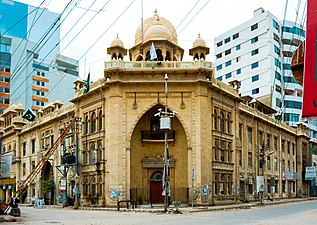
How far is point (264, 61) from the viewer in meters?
82.9

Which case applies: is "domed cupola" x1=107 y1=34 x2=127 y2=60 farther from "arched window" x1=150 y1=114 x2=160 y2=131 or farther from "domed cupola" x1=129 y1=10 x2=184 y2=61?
"arched window" x1=150 y1=114 x2=160 y2=131

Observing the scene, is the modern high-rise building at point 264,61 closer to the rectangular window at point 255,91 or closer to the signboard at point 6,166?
the rectangular window at point 255,91

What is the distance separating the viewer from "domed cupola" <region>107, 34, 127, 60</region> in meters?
42.9

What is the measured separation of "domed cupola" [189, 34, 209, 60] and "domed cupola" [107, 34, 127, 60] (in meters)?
6.22

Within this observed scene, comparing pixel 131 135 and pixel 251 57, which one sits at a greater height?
pixel 251 57

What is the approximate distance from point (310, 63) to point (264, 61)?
254 feet

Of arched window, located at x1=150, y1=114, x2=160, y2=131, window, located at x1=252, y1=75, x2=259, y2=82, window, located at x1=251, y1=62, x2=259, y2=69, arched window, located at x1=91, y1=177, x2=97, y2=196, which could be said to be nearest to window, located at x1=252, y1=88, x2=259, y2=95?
window, located at x1=252, y1=75, x2=259, y2=82

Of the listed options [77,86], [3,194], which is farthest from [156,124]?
[3,194]

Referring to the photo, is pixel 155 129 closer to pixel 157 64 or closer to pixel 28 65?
pixel 157 64

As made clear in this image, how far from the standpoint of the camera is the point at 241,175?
5081 centimetres

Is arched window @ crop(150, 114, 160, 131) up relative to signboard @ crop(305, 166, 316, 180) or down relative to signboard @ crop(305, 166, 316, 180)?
up

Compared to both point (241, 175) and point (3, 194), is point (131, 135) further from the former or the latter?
point (3, 194)

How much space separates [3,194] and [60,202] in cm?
1994

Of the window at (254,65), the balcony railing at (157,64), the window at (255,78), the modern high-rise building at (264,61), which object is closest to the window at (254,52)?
the modern high-rise building at (264,61)
